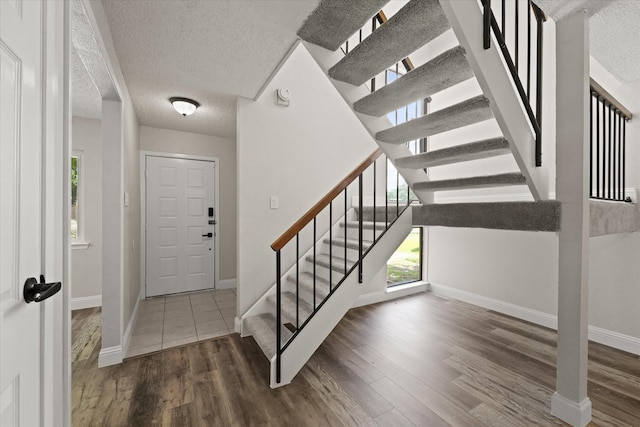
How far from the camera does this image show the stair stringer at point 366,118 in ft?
6.44

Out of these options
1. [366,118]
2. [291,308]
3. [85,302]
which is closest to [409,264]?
[291,308]

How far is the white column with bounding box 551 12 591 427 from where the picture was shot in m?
1.55

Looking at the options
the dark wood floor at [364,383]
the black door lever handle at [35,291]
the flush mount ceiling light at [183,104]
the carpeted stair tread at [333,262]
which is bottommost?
the dark wood floor at [364,383]

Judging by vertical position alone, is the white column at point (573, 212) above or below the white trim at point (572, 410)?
above

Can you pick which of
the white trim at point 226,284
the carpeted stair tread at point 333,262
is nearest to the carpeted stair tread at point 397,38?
the carpeted stair tread at point 333,262

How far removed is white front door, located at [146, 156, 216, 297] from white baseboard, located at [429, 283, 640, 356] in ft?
11.5

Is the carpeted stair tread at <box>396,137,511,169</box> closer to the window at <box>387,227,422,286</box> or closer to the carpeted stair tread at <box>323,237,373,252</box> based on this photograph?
the carpeted stair tread at <box>323,237,373,252</box>

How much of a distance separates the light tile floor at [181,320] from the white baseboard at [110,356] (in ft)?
0.44

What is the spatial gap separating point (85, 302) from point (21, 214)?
3.63 m

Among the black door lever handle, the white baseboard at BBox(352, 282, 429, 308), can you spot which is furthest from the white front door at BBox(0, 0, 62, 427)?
the white baseboard at BBox(352, 282, 429, 308)

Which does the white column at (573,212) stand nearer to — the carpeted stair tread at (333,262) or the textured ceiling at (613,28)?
the textured ceiling at (613,28)

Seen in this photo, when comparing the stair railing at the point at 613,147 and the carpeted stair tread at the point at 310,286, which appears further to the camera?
the carpeted stair tread at the point at 310,286

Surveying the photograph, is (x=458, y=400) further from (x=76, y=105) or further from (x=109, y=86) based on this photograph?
(x=76, y=105)

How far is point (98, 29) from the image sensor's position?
154cm
